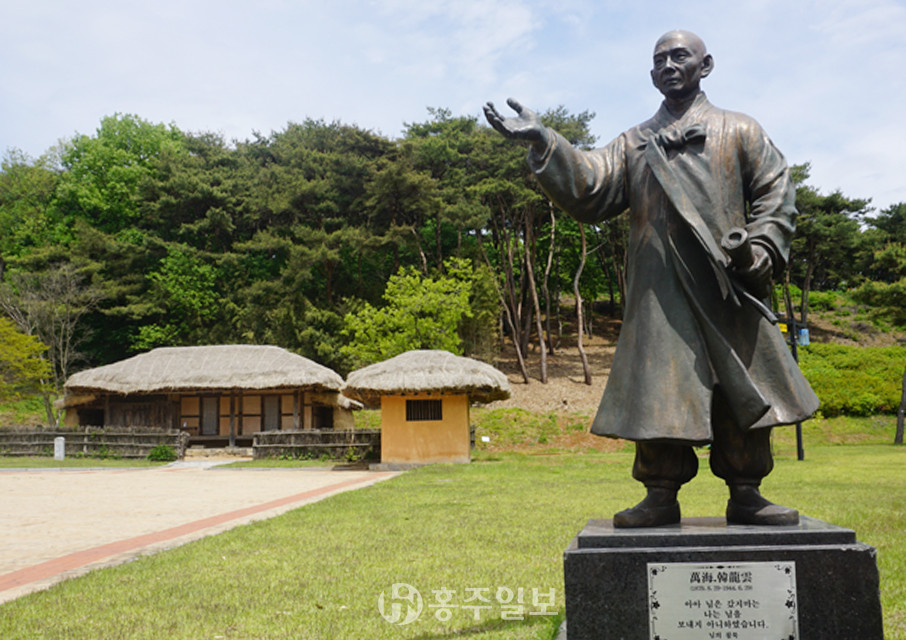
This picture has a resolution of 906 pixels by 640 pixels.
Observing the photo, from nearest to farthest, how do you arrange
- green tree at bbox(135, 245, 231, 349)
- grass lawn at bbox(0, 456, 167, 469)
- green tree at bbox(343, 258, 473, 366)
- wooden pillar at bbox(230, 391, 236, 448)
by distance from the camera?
grass lawn at bbox(0, 456, 167, 469), green tree at bbox(343, 258, 473, 366), wooden pillar at bbox(230, 391, 236, 448), green tree at bbox(135, 245, 231, 349)

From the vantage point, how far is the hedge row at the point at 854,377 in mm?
24328

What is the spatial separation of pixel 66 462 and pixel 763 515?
22554mm

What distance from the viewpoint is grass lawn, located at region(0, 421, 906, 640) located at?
12.4ft

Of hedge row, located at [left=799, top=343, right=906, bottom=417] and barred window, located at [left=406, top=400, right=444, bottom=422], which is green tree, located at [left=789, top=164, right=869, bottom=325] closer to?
hedge row, located at [left=799, top=343, right=906, bottom=417]

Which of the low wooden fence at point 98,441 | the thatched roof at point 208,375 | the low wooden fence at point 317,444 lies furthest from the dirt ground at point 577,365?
the low wooden fence at point 98,441

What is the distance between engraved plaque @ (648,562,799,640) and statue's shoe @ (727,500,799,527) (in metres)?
0.28

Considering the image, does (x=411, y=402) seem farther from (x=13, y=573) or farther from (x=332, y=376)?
(x=13, y=573)

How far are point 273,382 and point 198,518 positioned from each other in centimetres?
1590

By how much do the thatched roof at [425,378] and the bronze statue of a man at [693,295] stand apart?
14327mm

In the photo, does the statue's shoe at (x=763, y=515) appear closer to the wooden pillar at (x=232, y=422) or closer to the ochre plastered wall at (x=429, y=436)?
the ochre plastered wall at (x=429, y=436)

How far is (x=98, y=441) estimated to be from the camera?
75.0 feet

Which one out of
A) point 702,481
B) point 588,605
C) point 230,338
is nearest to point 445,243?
point 230,338

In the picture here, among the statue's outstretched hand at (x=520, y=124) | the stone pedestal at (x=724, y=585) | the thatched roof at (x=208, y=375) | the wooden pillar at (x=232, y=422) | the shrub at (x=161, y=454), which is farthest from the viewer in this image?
the wooden pillar at (x=232, y=422)

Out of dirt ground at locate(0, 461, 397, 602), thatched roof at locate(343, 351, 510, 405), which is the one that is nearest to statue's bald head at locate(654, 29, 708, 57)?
dirt ground at locate(0, 461, 397, 602)
